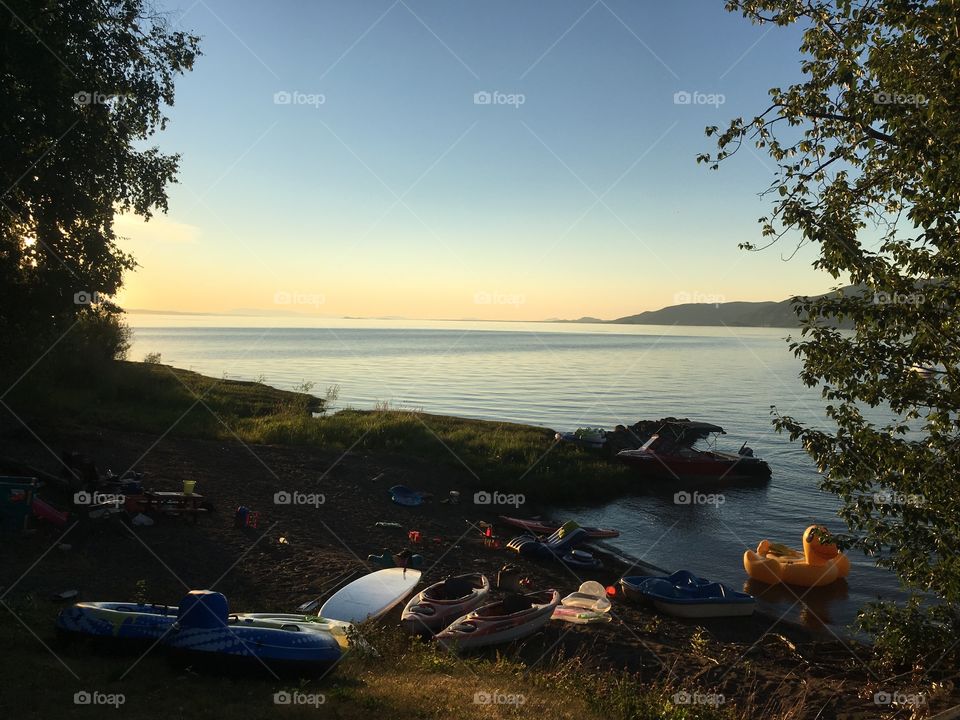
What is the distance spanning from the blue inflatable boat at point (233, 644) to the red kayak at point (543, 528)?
13272 mm

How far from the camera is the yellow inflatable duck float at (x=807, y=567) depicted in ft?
Result: 62.1

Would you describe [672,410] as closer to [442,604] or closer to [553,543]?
[553,543]

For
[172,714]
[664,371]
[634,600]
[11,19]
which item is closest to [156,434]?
[11,19]

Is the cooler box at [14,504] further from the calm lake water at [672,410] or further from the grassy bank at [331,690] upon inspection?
the calm lake water at [672,410]

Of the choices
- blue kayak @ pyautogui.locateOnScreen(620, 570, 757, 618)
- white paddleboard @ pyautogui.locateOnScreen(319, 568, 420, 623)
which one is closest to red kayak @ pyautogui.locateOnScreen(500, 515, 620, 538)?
blue kayak @ pyautogui.locateOnScreen(620, 570, 757, 618)

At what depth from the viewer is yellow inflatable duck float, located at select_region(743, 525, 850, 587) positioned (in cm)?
1894

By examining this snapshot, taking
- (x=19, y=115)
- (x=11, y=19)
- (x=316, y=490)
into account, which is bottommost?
(x=316, y=490)

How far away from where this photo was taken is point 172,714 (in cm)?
734

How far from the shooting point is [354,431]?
31422 mm

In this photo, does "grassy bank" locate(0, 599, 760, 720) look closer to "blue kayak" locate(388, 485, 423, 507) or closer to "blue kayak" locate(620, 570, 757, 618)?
"blue kayak" locate(620, 570, 757, 618)

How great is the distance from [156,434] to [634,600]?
20.0 meters

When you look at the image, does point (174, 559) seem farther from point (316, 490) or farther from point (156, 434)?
point (156, 434)

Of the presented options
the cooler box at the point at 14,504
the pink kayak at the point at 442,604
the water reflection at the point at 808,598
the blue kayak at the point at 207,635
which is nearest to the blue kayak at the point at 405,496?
the pink kayak at the point at 442,604

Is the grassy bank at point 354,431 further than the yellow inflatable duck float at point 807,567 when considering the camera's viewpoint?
Yes
